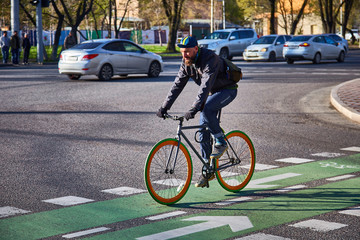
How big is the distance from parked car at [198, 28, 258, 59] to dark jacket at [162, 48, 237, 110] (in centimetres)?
3087

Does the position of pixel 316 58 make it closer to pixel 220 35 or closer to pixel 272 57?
pixel 272 57

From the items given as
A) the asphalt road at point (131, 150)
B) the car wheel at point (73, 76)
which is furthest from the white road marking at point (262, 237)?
the car wheel at point (73, 76)

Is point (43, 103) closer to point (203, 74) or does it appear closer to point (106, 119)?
point (106, 119)

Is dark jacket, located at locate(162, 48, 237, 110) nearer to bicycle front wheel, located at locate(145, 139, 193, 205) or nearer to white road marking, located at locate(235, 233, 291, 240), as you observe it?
bicycle front wheel, located at locate(145, 139, 193, 205)

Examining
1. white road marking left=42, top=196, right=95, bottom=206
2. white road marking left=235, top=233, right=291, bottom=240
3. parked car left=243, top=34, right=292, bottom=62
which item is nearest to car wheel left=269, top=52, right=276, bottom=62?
parked car left=243, top=34, right=292, bottom=62

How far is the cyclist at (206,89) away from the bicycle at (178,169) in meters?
0.11

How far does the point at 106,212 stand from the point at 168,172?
2.46ft

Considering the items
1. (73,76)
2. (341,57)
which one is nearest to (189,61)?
(73,76)

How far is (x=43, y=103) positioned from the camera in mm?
15820

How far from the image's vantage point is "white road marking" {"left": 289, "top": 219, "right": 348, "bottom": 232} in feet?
17.3

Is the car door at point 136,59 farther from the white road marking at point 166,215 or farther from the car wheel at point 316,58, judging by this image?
the white road marking at point 166,215

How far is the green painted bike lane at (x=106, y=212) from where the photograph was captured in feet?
17.4

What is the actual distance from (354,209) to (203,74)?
76.4 inches

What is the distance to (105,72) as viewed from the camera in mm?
23094
